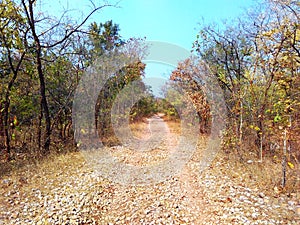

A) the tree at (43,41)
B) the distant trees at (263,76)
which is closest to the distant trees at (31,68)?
the tree at (43,41)

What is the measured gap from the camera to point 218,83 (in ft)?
25.7

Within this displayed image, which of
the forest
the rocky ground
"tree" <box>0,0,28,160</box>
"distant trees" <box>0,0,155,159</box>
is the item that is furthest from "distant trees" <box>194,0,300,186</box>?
"tree" <box>0,0,28,160</box>

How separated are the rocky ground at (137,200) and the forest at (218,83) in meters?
0.57

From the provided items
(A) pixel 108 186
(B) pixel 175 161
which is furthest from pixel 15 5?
(B) pixel 175 161

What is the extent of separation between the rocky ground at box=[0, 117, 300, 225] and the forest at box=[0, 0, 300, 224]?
0.57m

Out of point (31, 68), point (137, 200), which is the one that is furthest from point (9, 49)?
point (137, 200)

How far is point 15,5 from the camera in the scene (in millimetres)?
5055

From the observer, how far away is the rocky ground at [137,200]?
3.27 m

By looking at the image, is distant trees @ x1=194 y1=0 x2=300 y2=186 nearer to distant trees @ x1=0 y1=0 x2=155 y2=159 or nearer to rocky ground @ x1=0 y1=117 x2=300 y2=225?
rocky ground @ x1=0 y1=117 x2=300 y2=225

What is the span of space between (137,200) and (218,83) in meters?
5.33

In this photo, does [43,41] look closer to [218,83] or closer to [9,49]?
[9,49]

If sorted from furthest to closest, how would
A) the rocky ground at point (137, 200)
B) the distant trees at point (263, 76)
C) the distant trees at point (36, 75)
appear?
the distant trees at point (36, 75)
the distant trees at point (263, 76)
the rocky ground at point (137, 200)

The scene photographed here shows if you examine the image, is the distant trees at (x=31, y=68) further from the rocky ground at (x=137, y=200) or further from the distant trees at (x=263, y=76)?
the distant trees at (x=263, y=76)

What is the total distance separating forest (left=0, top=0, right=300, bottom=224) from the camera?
4.45 metres
